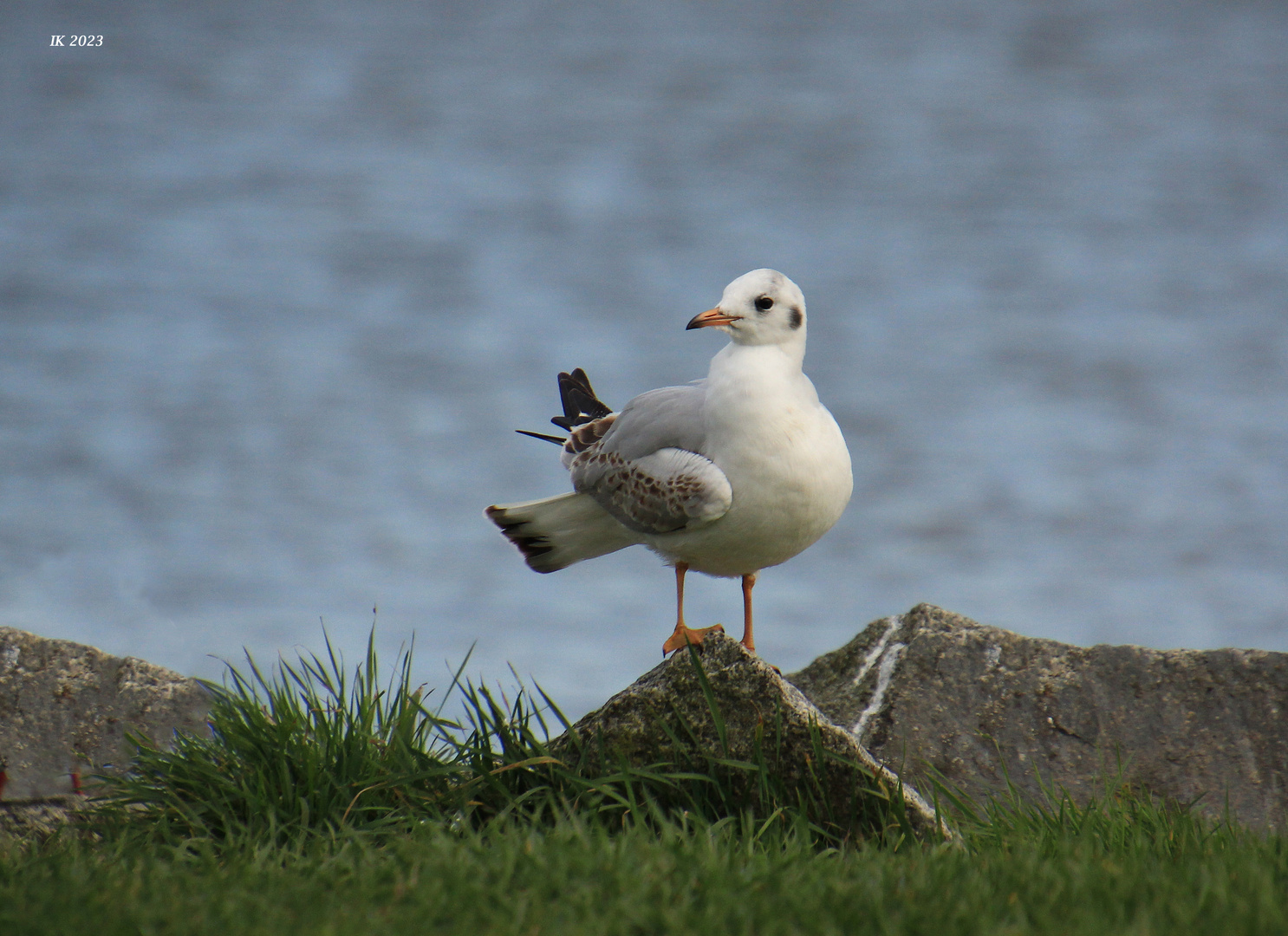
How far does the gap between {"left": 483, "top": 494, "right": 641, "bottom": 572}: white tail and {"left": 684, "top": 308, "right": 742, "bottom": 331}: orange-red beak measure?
3.68 ft

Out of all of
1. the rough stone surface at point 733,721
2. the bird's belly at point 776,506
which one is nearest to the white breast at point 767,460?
the bird's belly at point 776,506

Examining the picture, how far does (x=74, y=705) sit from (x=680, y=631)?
144 inches

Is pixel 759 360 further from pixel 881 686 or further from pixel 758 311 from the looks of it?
pixel 881 686

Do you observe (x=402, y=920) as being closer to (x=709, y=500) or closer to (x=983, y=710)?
(x=709, y=500)

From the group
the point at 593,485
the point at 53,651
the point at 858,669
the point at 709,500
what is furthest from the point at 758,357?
the point at 53,651

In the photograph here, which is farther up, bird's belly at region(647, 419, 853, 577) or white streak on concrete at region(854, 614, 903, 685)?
bird's belly at region(647, 419, 853, 577)

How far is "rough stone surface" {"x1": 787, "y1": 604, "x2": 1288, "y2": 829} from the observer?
5.95 metres

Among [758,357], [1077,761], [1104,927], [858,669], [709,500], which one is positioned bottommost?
[1104,927]

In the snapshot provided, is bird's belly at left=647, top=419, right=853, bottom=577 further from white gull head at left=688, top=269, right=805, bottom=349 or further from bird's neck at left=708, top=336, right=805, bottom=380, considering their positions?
white gull head at left=688, top=269, right=805, bottom=349

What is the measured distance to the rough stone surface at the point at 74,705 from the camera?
613 cm

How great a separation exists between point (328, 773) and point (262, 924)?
4.58 ft

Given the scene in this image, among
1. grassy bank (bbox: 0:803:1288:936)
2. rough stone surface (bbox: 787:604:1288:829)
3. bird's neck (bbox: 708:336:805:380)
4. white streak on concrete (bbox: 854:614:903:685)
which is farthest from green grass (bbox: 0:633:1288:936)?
bird's neck (bbox: 708:336:805:380)

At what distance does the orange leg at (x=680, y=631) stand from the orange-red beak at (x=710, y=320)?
113cm

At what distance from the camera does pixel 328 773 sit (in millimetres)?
4555
